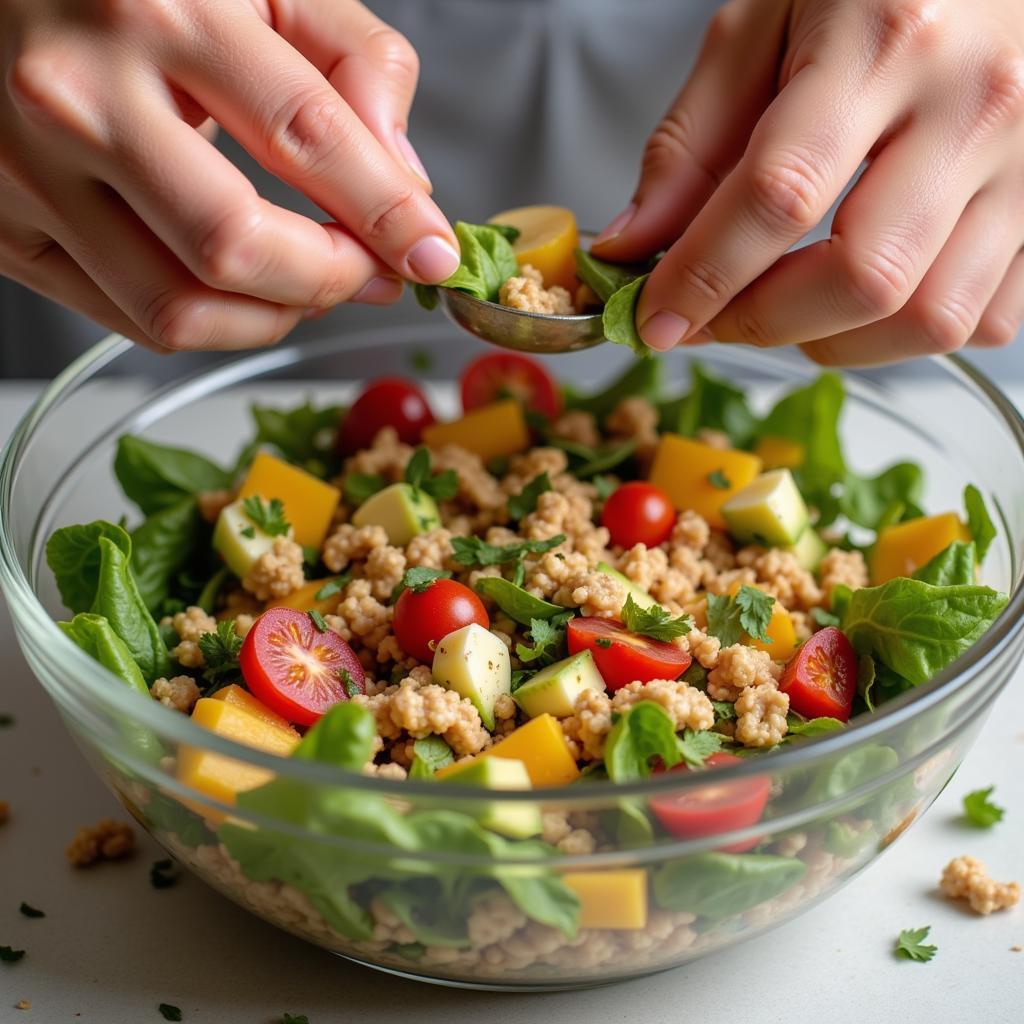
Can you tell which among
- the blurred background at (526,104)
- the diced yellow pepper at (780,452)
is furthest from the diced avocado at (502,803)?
the blurred background at (526,104)

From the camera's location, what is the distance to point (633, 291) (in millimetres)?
1412

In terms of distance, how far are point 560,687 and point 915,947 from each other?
0.52 meters

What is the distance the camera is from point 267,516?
1.64m

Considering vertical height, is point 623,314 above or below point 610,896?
above

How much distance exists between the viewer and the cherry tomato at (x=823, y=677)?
1367 millimetres

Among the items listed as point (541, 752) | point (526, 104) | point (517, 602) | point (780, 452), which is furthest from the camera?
point (526, 104)

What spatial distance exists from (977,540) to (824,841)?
0.66 meters

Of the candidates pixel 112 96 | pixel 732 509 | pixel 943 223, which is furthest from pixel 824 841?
pixel 112 96

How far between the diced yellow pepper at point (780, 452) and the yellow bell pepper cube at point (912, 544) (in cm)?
26

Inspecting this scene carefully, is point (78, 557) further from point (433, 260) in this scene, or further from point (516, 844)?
A: point (516, 844)

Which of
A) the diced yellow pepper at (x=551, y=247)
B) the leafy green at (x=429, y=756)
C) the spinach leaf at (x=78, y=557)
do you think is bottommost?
the spinach leaf at (x=78, y=557)

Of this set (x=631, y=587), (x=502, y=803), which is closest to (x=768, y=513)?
(x=631, y=587)

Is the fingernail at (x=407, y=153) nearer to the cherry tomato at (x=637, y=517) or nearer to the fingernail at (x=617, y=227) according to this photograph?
the fingernail at (x=617, y=227)

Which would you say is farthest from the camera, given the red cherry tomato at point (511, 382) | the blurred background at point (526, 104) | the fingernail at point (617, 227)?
the blurred background at point (526, 104)
